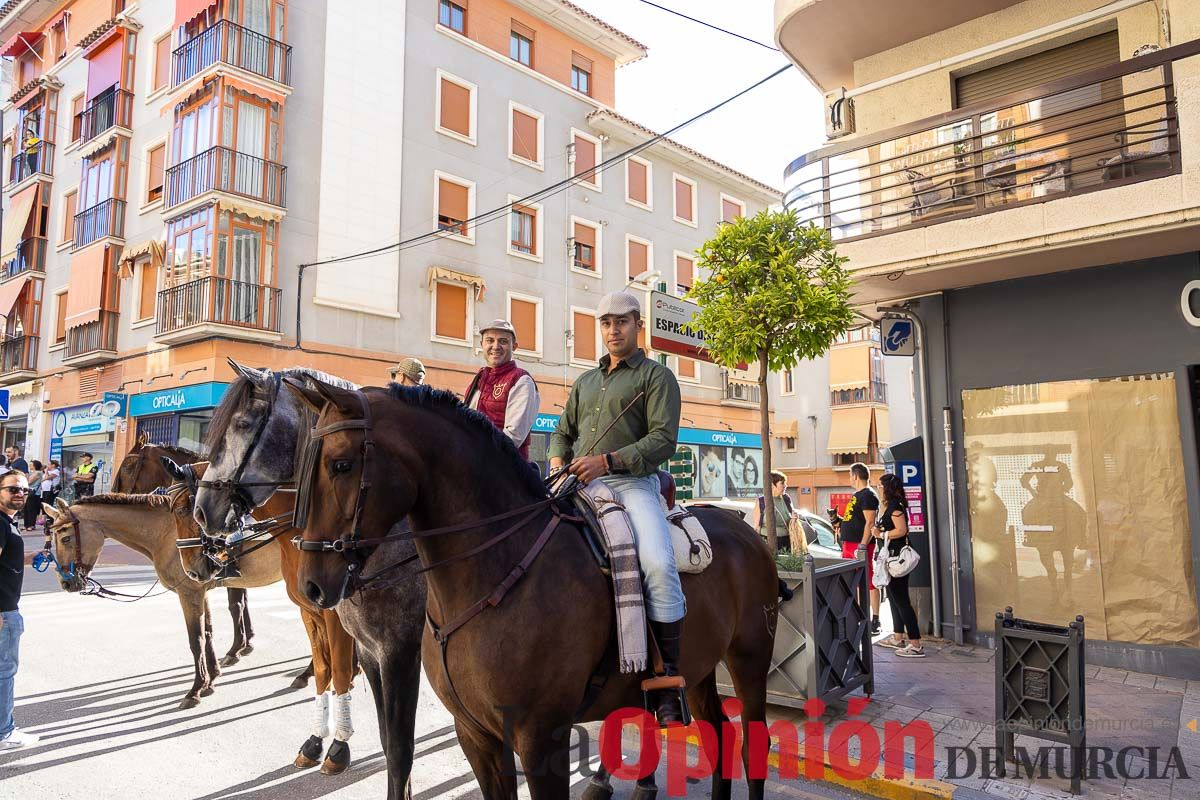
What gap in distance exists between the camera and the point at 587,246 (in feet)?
90.8

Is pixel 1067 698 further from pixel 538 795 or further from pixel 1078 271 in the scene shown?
pixel 1078 271

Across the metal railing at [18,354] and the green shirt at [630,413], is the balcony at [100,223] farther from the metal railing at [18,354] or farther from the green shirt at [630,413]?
the green shirt at [630,413]

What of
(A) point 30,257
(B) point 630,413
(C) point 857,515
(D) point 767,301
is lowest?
(C) point 857,515

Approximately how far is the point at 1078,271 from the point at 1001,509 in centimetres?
274

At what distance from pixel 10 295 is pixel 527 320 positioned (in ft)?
62.8

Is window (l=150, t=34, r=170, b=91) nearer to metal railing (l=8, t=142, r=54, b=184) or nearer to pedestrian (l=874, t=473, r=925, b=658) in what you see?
metal railing (l=8, t=142, r=54, b=184)

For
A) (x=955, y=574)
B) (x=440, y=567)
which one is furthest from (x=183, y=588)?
(x=955, y=574)

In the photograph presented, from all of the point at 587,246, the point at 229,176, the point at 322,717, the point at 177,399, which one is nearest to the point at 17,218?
the point at 229,176

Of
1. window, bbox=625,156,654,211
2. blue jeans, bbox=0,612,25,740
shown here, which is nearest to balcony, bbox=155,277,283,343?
window, bbox=625,156,654,211

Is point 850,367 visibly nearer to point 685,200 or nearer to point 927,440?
point 685,200

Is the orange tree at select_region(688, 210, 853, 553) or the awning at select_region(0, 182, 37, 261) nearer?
the orange tree at select_region(688, 210, 853, 553)

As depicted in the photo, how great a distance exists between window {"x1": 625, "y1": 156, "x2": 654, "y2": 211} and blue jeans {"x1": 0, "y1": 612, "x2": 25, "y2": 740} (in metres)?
25.8

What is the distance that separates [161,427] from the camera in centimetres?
2077

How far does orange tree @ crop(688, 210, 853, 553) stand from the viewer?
682 cm
